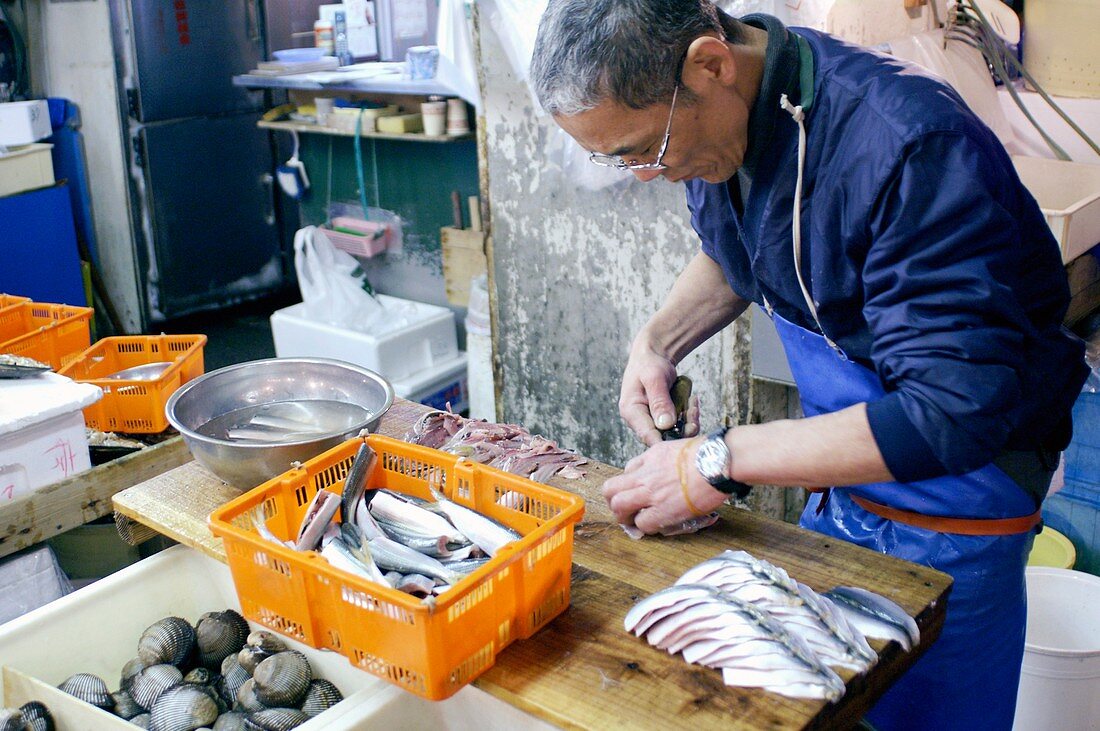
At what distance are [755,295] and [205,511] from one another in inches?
54.8

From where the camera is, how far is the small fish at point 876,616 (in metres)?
1.78

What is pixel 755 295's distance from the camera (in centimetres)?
235

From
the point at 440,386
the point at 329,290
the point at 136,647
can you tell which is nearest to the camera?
the point at 136,647

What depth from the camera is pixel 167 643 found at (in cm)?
232

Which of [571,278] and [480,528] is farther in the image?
[571,278]

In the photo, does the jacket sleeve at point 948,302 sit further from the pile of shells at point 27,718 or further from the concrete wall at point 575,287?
the concrete wall at point 575,287

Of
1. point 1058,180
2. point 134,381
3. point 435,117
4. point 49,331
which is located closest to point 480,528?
point 134,381

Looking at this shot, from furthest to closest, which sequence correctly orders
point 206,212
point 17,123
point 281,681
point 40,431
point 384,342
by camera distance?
point 206,212 < point 17,123 < point 384,342 < point 40,431 < point 281,681

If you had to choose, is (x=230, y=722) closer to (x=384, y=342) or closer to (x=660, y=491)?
(x=660, y=491)

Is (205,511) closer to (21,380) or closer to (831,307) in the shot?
(21,380)

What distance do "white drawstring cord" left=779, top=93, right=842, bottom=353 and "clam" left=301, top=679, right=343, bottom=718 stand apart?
1.29m

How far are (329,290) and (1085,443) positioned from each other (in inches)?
155

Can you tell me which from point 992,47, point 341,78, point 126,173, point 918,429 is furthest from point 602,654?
point 126,173

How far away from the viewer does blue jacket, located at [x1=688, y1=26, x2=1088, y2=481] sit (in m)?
1.64
